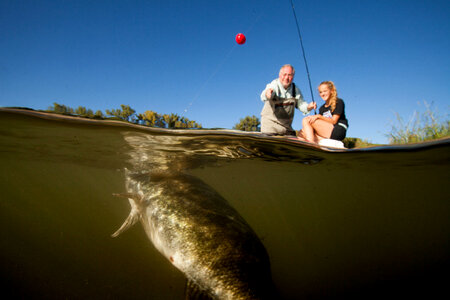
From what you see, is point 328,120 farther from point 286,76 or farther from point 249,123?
point 249,123

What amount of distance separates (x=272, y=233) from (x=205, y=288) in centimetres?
1817

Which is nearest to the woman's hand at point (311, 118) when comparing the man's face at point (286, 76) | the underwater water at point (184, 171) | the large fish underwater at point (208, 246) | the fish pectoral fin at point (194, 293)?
the underwater water at point (184, 171)

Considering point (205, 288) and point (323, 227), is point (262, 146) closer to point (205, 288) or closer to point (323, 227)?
point (205, 288)

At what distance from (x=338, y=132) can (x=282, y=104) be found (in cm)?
156

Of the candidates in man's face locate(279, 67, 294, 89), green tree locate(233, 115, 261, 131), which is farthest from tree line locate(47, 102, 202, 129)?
green tree locate(233, 115, 261, 131)

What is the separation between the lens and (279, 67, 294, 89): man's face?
5041mm

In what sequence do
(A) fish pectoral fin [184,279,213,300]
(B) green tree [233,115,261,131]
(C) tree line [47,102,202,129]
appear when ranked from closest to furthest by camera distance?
1. (A) fish pectoral fin [184,279,213,300]
2. (C) tree line [47,102,202,129]
3. (B) green tree [233,115,261,131]

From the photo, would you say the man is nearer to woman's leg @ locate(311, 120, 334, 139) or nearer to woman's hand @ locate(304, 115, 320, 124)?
woman's hand @ locate(304, 115, 320, 124)

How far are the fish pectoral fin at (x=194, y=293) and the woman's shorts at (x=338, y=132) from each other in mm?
4559

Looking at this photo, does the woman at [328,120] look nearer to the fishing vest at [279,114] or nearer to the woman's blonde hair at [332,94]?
the woman's blonde hair at [332,94]

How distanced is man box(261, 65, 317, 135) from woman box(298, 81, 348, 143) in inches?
13.2

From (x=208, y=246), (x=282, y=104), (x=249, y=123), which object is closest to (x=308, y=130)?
(x=282, y=104)

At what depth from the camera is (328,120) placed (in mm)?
4789

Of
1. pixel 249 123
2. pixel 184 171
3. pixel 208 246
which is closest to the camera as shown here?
pixel 208 246
